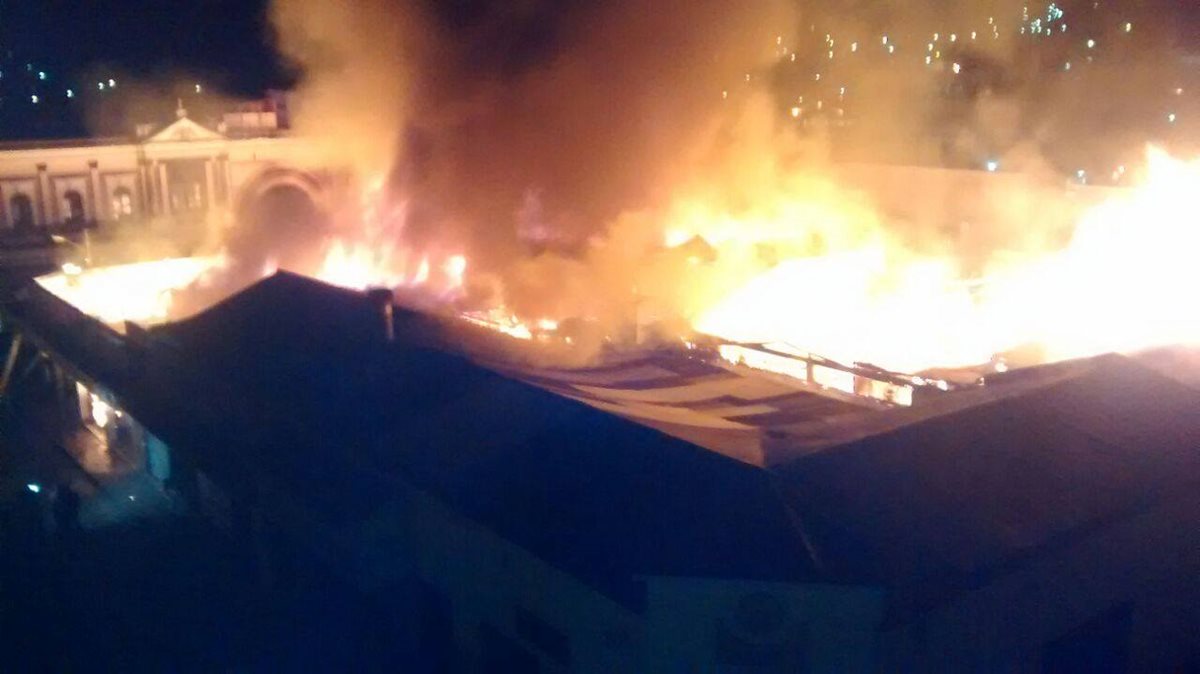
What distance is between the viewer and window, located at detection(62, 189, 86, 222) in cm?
2491

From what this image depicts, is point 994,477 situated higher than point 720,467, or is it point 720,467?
point 720,467

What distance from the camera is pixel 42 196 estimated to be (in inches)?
969

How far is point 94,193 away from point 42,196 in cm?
117

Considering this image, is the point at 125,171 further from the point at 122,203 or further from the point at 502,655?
the point at 502,655

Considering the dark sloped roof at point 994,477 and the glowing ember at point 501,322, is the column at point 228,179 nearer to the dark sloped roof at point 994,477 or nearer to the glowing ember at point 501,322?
the glowing ember at point 501,322

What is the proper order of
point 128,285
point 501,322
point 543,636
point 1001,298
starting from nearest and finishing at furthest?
point 543,636 < point 501,322 < point 1001,298 < point 128,285

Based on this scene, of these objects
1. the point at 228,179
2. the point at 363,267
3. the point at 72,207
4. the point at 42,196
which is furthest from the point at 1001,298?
the point at 42,196

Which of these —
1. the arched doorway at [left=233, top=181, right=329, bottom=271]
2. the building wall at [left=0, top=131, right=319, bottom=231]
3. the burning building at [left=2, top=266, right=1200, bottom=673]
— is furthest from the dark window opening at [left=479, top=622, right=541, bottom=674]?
the building wall at [left=0, top=131, right=319, bottom=231]

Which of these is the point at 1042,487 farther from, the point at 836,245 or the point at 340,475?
the point at 836,245

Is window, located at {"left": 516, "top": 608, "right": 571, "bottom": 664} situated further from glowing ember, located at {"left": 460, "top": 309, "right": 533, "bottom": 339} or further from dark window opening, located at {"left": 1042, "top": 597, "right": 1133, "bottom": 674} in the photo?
glowing ember, located at {"left": 460, "top": 309, "right": 533, "bottom": 339}

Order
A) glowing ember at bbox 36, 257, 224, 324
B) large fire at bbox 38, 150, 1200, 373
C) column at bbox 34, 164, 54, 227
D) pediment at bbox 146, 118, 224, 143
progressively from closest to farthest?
large fire at bbox 38, 150, 1200, 373
glowing ember at bbox 36, 257, 224, 324
column at bbox 34, 164, 54, 227
pediment at bbox 146, 118, 224, 143

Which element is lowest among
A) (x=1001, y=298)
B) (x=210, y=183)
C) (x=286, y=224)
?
(x=1001, y=298)

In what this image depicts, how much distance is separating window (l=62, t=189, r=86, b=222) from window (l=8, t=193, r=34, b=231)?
28.4 inches

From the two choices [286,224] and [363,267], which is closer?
[363,267]
